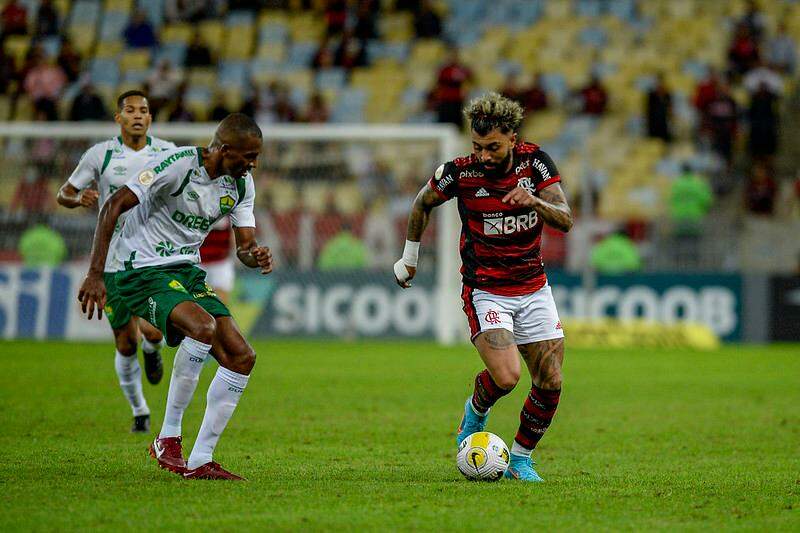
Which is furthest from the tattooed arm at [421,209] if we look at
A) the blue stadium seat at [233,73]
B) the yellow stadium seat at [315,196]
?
the blue stadium seat at [233,73]

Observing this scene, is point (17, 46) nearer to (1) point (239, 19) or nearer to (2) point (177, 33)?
(2) point (177, 33)

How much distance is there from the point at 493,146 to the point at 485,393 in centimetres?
158

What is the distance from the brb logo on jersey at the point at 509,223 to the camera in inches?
314

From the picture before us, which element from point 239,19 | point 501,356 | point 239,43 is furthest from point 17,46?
point 501,356

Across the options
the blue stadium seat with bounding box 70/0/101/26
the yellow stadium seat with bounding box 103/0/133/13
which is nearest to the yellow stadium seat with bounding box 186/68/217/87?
the yellow stadium seat with bounding box 103/0/133/13

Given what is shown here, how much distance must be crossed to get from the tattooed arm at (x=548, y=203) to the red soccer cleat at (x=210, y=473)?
2.25m

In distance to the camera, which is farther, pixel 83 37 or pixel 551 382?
pixel 83 37

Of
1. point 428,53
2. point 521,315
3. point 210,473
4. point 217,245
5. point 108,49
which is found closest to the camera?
point 210,473

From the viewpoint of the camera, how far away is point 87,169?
34.8 feet

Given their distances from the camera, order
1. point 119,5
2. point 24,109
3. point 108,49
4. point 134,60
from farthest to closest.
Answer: point 119,5 → point 108,49 → point 134,60 → point 24,109

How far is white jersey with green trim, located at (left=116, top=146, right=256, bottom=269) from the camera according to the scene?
7.80 meters

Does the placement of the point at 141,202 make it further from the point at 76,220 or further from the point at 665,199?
the point at 665,199

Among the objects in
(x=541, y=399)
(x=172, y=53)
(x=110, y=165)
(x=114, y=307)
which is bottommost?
(x=541, y=399)

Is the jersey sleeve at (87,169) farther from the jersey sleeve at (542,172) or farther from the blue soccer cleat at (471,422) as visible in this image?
the jersey sleeve at (542,172)
